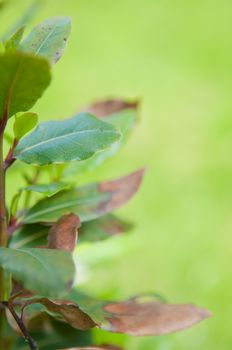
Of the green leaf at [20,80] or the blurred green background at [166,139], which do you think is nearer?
the green leaf at [20,80]

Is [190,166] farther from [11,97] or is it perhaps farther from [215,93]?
[11,97]

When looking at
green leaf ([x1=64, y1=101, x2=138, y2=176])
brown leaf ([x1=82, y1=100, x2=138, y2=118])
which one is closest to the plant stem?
green leaf ([x1=64, y1=101, x2=138, y2=176])

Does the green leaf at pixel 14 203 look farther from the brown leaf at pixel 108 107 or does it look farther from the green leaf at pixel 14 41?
the brown leaf at pixel 108 107

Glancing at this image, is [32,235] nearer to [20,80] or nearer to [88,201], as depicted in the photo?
[88,201]

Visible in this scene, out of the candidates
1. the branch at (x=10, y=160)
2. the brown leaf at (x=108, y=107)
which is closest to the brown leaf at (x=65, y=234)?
the branch at (x=10, y=160)

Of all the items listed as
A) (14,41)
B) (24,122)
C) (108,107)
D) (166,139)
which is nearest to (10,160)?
(24,122)

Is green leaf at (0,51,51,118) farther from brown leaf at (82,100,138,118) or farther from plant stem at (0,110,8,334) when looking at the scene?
brown leaf at (82,100,138,118)

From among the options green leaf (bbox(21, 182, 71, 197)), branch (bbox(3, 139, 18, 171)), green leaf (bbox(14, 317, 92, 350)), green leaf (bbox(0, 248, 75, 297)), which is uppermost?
branch (bbox(3, 139, 18, 171))
